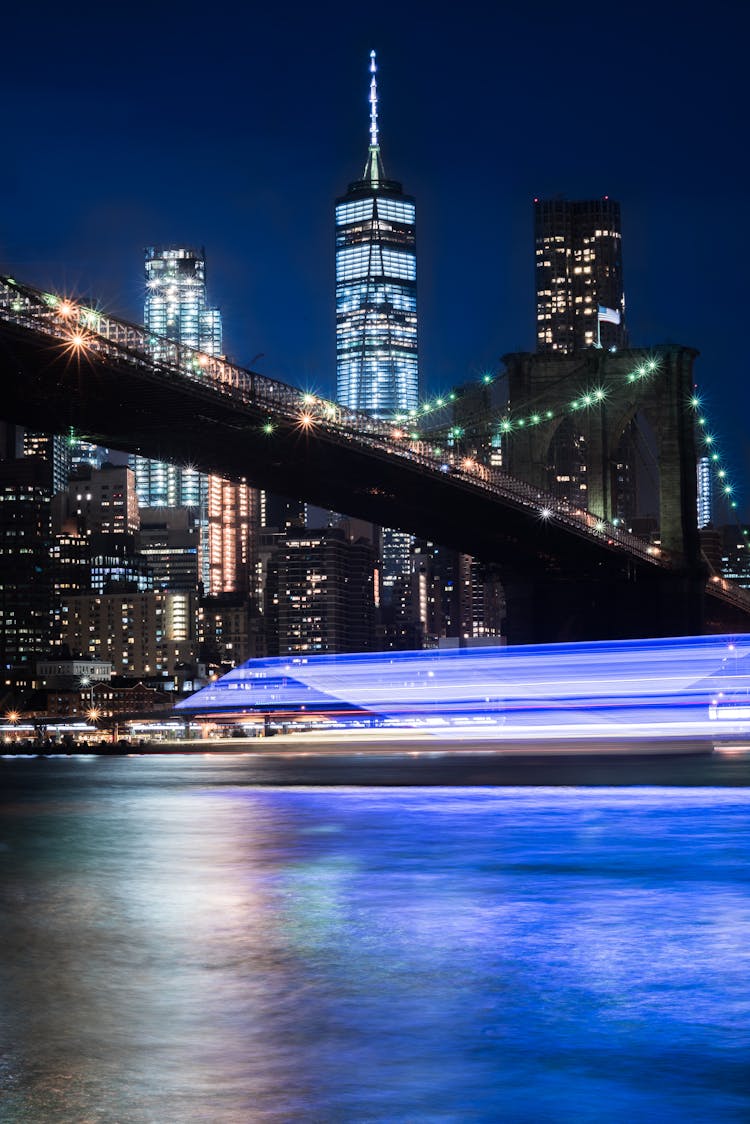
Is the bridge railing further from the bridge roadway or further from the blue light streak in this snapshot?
the blue light streak

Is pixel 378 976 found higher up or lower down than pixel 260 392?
lower down

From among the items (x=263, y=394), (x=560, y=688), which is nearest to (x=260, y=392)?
(x=263, y=394)

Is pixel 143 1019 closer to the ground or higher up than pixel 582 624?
closer to the ground

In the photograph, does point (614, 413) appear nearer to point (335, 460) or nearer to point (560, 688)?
point (335, 460)

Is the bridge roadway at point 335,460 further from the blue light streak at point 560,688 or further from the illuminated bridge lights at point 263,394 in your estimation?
the blue light streak at point 560,688

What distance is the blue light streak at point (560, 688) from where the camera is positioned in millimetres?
42812

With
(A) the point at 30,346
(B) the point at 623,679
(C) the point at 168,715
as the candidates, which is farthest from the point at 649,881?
(C) the point at 168,715

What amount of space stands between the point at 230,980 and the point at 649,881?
4884mm

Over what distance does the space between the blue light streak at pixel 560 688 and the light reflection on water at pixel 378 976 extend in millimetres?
25959

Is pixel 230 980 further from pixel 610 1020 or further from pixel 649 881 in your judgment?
pixel 649 881

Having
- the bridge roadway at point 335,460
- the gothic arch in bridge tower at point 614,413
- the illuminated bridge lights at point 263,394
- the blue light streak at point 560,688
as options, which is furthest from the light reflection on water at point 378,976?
the gothic arch in bridge tower at point 614,413

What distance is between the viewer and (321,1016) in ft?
24.5

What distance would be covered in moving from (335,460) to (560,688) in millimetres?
31442

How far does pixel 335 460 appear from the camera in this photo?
74.5 m
